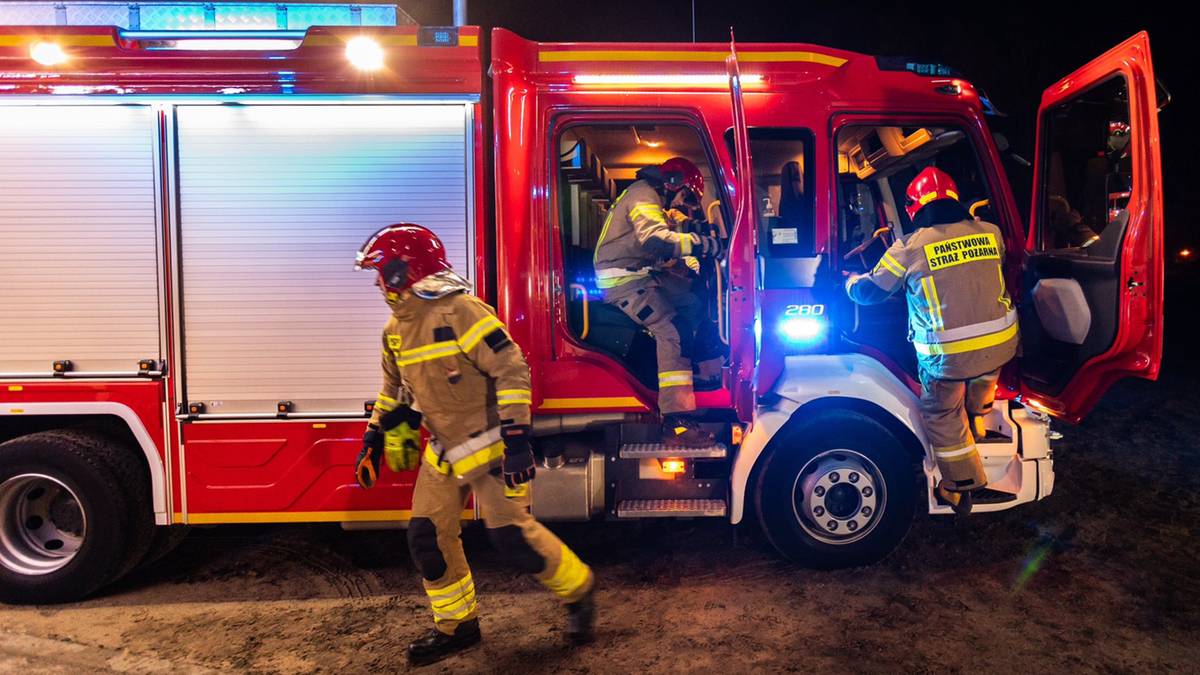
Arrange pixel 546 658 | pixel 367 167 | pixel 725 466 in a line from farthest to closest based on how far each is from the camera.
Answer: pixel 725 466 < pixel 367 167 < pixel 546 658

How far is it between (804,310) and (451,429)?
193 cm

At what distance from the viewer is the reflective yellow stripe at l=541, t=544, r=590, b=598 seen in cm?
350

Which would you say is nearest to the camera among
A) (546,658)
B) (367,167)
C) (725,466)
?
(546,658)

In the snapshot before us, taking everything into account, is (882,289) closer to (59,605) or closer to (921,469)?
(921,469)

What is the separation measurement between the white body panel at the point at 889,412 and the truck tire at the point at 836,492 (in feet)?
0.37

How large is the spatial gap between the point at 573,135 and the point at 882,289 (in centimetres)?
178

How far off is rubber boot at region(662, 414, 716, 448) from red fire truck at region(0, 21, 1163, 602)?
85 mm

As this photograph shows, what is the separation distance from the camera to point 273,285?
4.04m

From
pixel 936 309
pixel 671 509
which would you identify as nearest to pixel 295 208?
A: pixel 671 509

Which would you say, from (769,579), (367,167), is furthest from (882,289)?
(367,167)

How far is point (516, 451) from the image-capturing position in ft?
10.8

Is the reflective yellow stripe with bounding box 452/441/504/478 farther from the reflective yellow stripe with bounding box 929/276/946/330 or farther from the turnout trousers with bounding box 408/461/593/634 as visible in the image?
the reflective yellow stripe with bounding box 929/276/946/330

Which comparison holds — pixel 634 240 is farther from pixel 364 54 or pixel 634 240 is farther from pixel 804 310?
pixel 364 54

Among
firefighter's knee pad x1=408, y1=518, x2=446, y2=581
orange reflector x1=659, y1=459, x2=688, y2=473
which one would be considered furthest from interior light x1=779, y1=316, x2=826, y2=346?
firefighter's knee pad x1=408, y1=518, x2=446, y2=581
